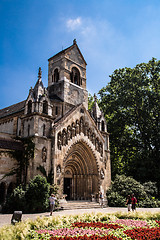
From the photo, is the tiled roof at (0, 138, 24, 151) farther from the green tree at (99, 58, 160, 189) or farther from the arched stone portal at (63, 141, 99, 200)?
the green tree at (99, 58, 160, 189)

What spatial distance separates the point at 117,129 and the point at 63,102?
11.0 m

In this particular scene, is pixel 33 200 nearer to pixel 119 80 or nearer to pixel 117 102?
pixel 117 102

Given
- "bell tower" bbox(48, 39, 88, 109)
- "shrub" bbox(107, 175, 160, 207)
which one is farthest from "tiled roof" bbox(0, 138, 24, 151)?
"shrub" bbox(107, 175, 160, 207)

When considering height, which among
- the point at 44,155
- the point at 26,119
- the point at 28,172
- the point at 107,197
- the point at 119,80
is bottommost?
the point at 107,197

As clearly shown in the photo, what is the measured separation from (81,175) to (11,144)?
10.0 m

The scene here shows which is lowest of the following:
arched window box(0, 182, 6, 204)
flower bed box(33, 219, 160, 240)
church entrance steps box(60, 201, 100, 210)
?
church entrance steps box(60, 201, 100, 210)

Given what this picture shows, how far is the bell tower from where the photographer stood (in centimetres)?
3012

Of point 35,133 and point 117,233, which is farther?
point 35,133

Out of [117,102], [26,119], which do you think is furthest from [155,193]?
[26,119]

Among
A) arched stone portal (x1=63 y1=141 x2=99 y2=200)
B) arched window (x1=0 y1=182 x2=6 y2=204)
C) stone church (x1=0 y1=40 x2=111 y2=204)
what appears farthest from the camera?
arched stone portal (x1=63 y1=141 x2=99 y2=200)

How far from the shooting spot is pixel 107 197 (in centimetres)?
2638

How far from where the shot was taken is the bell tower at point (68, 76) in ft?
98.8

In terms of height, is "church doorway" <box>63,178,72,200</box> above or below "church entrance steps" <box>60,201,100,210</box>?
above

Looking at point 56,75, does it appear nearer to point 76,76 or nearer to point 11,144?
point 76,76
